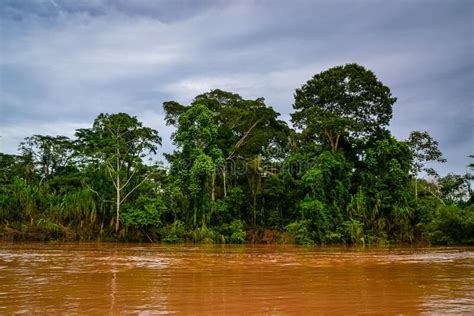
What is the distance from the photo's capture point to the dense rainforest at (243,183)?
2731 centimetres

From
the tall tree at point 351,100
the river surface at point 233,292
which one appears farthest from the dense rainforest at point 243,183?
the river surface at point 233,292

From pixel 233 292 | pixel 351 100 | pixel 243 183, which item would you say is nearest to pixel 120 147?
pixel 243 183

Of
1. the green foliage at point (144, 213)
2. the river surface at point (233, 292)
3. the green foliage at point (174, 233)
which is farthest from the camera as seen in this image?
the green foliage at point (174, 233)

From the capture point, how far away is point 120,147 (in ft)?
92.3

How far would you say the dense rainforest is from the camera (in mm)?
27312

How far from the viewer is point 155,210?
90.1 feet

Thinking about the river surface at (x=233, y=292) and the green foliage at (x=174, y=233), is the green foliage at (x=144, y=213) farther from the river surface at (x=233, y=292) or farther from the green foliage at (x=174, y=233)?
the river surface at (x=233, y=292)

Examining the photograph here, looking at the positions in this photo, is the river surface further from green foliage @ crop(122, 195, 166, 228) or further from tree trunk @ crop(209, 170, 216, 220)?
tree trunk @ crop(209, 170, 216, 220)

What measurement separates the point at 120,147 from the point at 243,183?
948 centimetres

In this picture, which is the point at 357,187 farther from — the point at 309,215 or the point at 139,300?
the point at 139,300

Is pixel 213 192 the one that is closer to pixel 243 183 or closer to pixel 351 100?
pixel 243 183

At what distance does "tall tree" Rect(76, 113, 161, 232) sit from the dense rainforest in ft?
0.24

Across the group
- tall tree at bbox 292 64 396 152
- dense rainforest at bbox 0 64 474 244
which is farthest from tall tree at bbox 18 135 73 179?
tall tree at bbox 292 64 396 152

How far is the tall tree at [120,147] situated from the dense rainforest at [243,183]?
0.07 meters
